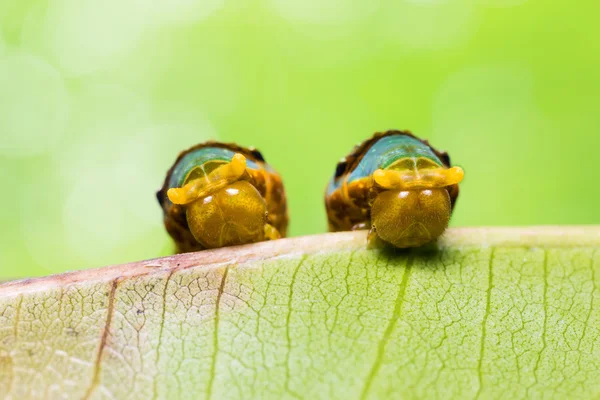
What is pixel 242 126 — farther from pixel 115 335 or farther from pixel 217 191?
pixel 115 335

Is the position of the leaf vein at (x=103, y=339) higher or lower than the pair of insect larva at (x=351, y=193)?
lower

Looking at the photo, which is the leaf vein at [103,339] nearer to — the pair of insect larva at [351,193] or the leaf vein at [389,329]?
the pair of insect larva at [351,193]

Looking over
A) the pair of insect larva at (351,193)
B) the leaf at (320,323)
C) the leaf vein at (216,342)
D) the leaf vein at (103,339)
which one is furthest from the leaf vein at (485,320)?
the leaf vein at (103,339)

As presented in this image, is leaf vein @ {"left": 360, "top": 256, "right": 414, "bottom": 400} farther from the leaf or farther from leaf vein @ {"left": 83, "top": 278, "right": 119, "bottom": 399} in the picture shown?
leaf vein @ {"left": 83, "top": 278, "right": 119, "bottom": 399}

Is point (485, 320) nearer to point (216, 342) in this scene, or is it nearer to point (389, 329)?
point (389, 329)

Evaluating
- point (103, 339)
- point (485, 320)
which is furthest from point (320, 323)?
point (103, 339)

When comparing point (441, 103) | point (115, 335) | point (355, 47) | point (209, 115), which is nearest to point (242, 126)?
point (209, 115)

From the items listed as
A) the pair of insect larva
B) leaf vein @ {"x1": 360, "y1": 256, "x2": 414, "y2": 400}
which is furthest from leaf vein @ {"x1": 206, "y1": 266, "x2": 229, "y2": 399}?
leaf vein @ {"x1": 360, "y1": 256, "x2": 414, "y2": 400}
